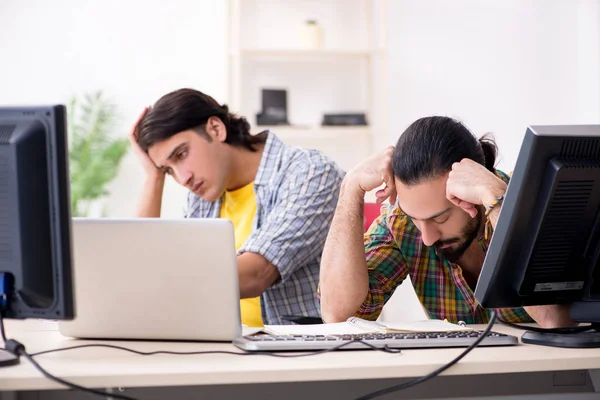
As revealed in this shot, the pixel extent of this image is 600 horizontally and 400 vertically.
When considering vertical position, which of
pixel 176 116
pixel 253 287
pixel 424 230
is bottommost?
pixel 253 287

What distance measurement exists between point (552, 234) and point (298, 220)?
1.00 meters

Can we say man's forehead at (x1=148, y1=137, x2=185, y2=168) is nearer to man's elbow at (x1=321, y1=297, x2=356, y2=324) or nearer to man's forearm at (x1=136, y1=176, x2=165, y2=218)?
man's forearm at (x1=136, y1=176, x2=165, y2=218)

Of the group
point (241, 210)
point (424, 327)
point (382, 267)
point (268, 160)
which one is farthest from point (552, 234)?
point (241, 210)

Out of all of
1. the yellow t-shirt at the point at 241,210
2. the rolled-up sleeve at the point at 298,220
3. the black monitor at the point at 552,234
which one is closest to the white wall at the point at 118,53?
the yellow t-shirt at the point at 241,210

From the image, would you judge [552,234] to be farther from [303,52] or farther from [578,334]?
[303,52]

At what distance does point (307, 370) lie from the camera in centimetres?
122

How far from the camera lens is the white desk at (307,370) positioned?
1193mm

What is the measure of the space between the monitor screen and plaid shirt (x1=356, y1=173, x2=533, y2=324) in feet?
2.93

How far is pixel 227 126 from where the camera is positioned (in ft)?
8.55

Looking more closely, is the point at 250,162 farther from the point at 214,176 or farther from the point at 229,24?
the point at 229,24

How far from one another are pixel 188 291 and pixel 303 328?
0.25m

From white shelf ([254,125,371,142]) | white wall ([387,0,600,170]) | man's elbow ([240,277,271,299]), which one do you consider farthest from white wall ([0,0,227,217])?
man's elbow ([240,277,271,299])

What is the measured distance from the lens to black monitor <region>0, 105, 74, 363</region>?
1.24m

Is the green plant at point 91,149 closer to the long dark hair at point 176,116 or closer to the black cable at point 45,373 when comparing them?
the long dark hair at point 176,116
